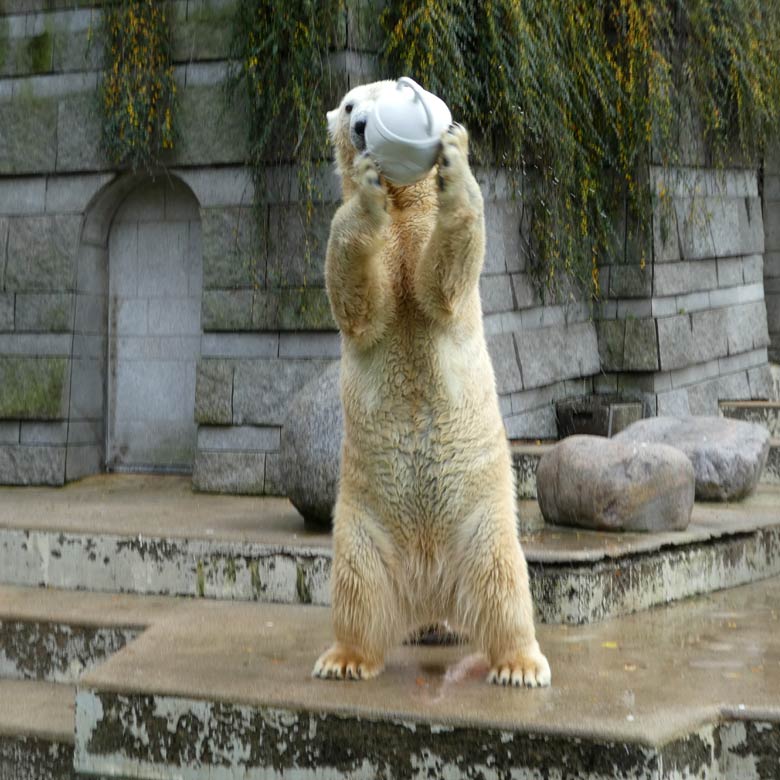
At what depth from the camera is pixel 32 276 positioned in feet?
27.0

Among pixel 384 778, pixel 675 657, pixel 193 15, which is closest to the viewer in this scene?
pixel 384 778

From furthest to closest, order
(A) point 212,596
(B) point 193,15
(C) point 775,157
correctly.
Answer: (C) point 775,157, (B) point 193,15, (A) point 212,596

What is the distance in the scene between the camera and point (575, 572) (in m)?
5.27

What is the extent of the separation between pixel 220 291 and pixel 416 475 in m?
3.81

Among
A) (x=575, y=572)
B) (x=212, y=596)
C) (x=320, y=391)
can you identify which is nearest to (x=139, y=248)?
(x=320, y=391)

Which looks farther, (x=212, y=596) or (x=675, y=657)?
(x=212, y=596)

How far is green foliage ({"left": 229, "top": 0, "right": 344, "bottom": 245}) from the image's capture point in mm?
7293

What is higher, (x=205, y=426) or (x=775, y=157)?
(x=775, y=157)

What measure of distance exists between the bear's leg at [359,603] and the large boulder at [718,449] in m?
3.05

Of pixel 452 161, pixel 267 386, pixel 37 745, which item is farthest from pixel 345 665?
pixel 267 386

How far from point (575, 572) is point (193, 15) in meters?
4.22

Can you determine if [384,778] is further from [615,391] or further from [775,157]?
[775,157]

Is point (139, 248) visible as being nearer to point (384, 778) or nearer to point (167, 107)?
point (167, 107)

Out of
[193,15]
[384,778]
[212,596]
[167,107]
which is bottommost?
[384,778]
